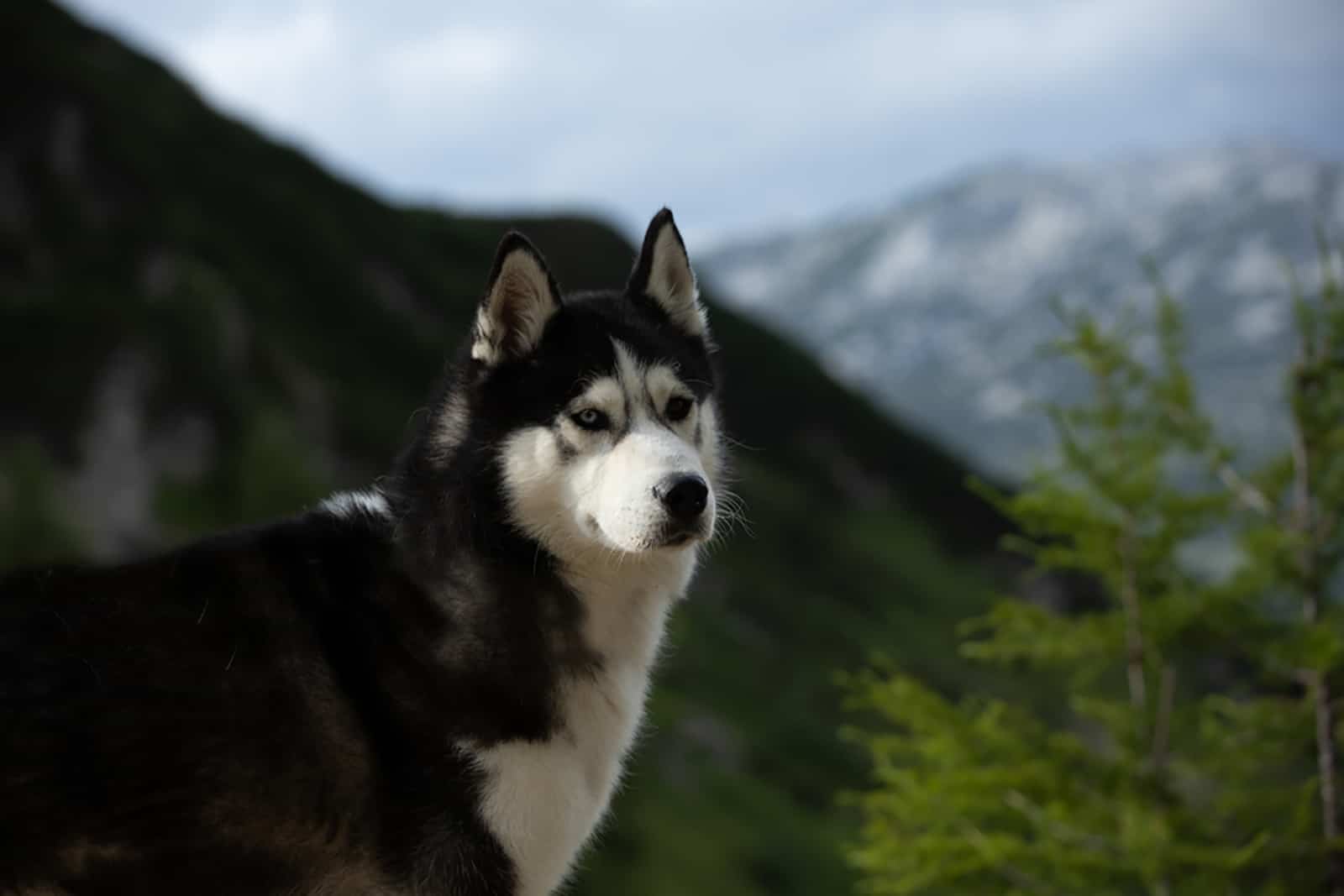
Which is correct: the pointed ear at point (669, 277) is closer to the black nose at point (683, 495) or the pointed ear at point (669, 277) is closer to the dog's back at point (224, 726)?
the black nose at point (683, 495)

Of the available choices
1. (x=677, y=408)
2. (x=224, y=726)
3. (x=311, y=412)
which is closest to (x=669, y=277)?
(x=677, y=408)

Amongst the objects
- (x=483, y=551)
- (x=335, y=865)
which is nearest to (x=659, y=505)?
(x=483, y=551)

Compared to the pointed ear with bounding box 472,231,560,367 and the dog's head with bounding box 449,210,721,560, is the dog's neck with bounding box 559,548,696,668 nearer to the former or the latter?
the dog's head with bounding box 449,210,721,560

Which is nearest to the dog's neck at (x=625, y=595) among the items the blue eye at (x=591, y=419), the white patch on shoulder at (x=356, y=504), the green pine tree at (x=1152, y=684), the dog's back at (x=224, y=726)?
the blue eye at (x=591, y=419)

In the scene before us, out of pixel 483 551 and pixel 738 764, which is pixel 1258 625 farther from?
pixel 738 764

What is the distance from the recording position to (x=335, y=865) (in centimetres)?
484

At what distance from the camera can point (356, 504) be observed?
5.70m

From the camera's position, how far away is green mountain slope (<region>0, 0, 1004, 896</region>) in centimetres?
4247

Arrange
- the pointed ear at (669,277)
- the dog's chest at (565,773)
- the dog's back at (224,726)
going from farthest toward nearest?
the pointed ear at (669,277) → the dog's chest at (565,773) → the dog's back at (224,726)

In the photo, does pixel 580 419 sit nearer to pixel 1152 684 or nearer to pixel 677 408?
pixel 677 408

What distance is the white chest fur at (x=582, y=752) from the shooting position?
5066mm

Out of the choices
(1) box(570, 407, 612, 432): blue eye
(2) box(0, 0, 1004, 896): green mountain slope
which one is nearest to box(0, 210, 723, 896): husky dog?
(1) box(570, 407, 612, 432): blue eye

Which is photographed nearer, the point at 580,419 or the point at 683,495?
the point at 683,495

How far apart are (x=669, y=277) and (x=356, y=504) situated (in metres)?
1.79
